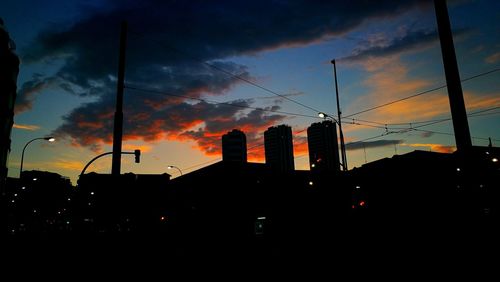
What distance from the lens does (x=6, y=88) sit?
14562 mm

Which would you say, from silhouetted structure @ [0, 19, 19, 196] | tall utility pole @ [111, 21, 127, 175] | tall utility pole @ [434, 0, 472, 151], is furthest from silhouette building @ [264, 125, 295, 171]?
tall utility pole @ [434, 0, 472, 151]

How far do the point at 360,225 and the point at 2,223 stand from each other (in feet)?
69.0

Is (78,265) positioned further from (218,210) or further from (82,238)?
(218,210)

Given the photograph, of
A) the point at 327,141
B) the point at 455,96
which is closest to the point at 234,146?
the point at 327,141

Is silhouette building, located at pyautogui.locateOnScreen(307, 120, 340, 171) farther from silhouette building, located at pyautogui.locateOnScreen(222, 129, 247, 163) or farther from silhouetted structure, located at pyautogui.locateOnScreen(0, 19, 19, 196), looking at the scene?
silhouetted structure, located at pyautogui.locateOnScreen(0, 19, 19, 196)

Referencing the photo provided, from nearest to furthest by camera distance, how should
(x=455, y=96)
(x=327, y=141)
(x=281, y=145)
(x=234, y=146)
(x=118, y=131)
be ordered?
(x=455, y=96) < (x=118, y=131) < (x=327, y=141) < (x=281, y=145) < (x=234, y=146)

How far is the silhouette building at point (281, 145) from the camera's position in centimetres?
15621

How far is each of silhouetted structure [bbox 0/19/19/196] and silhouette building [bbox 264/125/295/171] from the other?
133 metres

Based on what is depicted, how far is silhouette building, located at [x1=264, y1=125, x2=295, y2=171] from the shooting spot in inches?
6150

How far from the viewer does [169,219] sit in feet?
155

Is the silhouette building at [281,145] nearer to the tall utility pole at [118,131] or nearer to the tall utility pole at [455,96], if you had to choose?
the tall utility pole at [118,131]

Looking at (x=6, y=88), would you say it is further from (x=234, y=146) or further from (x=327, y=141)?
Result: (x=234, y=146)

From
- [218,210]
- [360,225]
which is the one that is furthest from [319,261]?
[218,210]

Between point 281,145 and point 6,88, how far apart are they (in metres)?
152
